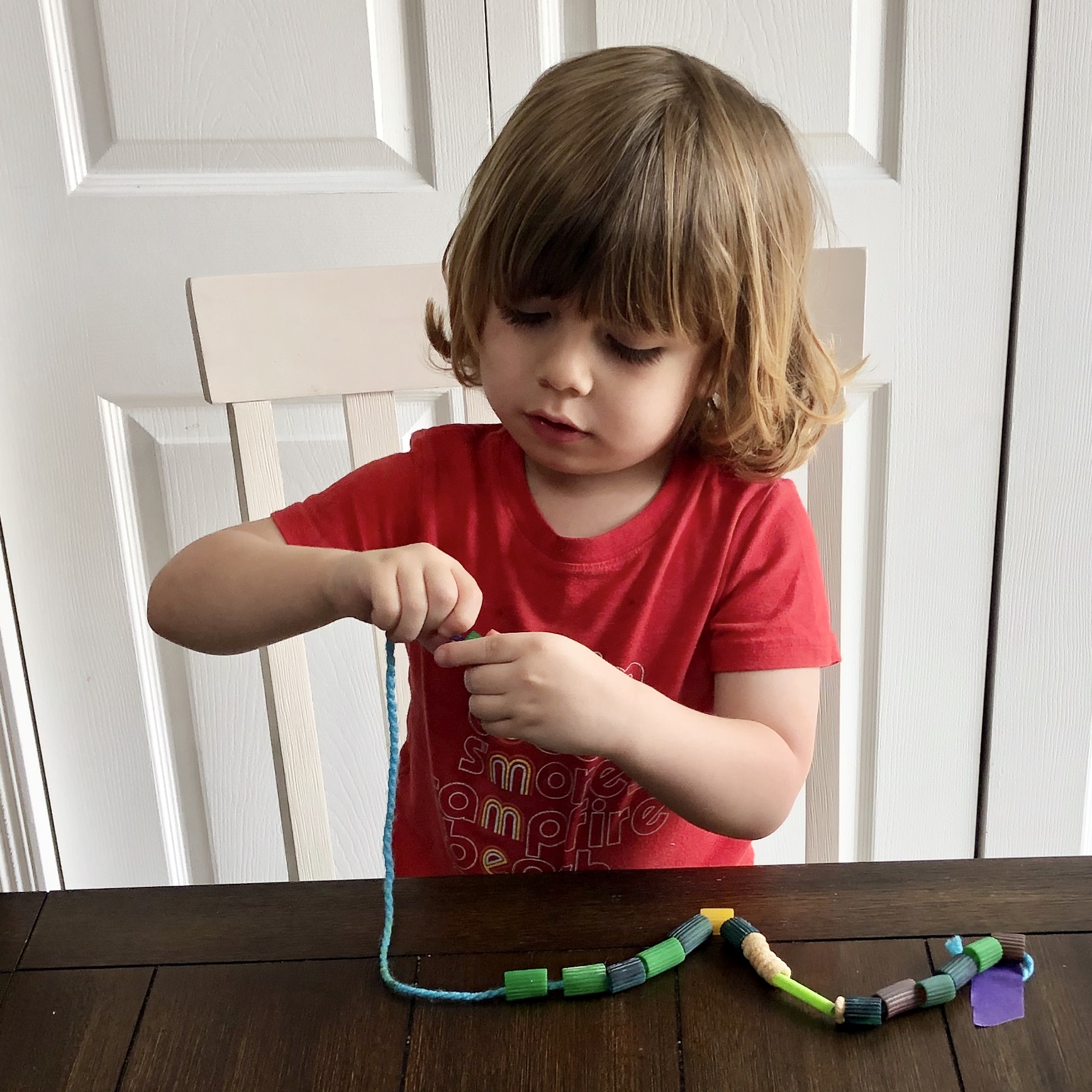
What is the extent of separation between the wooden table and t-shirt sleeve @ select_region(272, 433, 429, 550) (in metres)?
0.28

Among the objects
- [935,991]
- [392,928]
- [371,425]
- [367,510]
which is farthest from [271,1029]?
[371,425]

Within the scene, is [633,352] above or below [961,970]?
above

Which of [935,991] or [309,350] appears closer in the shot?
[935,991]

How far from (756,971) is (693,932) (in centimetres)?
4

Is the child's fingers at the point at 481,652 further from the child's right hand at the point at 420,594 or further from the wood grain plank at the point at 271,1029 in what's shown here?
the wood grain plank at the point at 271,1029

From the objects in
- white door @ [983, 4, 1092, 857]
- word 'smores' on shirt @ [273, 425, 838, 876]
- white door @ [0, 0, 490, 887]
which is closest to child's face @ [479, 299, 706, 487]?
word 'smores' on shirt @ [273, 425, 838, 876]

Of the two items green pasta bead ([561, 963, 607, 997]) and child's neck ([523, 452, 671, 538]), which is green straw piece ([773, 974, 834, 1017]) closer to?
green pasta bead ([561, 963, 607, 997])

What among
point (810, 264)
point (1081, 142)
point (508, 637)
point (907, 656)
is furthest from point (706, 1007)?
point (1081, 142)

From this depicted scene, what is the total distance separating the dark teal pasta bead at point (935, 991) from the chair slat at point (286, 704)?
545 millimetres

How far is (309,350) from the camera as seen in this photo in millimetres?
827

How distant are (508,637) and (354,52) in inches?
28.4

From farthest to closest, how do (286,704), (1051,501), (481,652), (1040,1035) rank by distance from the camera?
1. (1051,501)
2. (286,704)
3. (481,652)
4. (1040,1035)

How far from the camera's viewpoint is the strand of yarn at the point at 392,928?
0.50 meters

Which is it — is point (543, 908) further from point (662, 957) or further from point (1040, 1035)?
point (1040, 1035)
